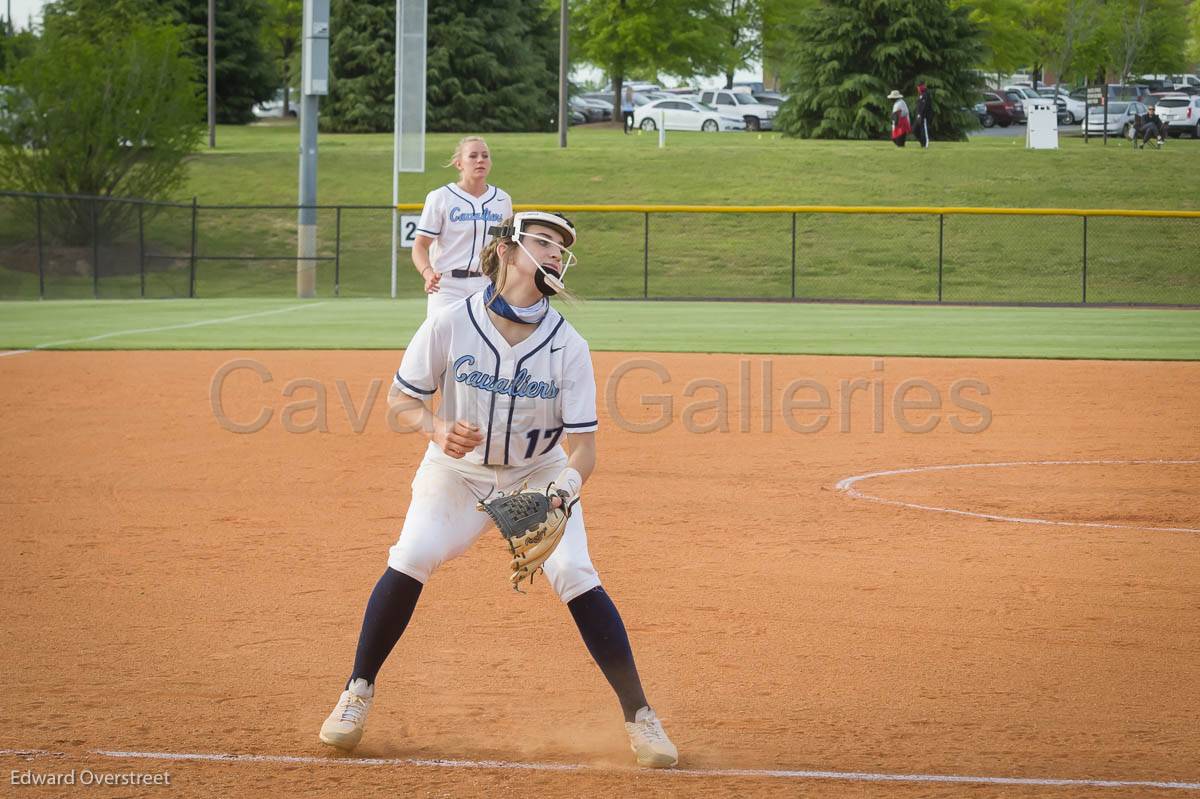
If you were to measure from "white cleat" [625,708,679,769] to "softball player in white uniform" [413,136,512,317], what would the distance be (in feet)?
21.7

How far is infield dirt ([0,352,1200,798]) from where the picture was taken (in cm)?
477

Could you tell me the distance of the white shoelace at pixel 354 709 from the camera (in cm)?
471

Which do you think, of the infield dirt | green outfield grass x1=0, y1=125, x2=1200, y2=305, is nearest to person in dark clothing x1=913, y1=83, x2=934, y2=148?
green outfield grass x1=0, y1=125, x2=1200, y2=305

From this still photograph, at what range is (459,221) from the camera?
11.1 m

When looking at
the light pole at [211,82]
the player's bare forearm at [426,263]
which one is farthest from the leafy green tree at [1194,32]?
the player's bare forearm at [426,263]

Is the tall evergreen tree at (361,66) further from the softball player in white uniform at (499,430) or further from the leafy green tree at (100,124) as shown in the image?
the softball player in white uniform at (499,430)

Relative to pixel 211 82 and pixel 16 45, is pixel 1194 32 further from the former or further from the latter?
pixel 16 45

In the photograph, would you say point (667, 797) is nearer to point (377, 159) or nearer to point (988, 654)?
point (988, 654)

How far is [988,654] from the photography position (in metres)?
5.92

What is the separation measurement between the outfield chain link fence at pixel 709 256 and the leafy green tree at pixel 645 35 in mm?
20673

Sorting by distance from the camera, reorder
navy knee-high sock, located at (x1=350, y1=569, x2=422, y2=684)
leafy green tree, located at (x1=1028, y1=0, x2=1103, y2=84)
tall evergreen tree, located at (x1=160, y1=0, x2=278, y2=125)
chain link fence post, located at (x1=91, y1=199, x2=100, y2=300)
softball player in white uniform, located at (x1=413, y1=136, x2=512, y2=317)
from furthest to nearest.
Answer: tall evergreen tree, located at (x1=160, y1=0, x2=278, y2=125) → leafy green tree, located at (x1=1028, y1=0, x2=1103, y2=84) → chain link fence post, located at (x1=91, y1=199, x2=100, y2=300) → softball player in white uniform, located at (x1=413, y1=136, x2=512, y2=317) → navy knee-high sock, located at (x1=350, y1=569, x2=422, y2=684)

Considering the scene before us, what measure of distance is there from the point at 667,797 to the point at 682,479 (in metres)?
5.56

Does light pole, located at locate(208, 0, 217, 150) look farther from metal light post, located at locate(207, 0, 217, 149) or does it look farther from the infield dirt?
the infield dirt

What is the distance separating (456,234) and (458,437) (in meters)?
6.63
